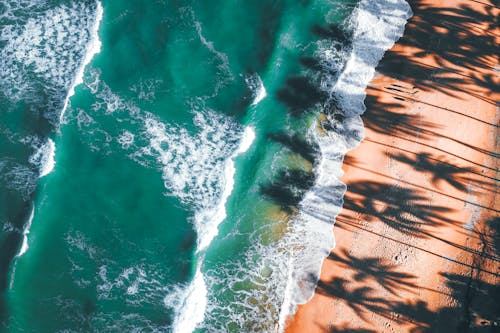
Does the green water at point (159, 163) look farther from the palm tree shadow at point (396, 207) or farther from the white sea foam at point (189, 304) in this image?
the palm tree shadow at point (396, 207)

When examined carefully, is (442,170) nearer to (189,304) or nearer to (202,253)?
(202,253)

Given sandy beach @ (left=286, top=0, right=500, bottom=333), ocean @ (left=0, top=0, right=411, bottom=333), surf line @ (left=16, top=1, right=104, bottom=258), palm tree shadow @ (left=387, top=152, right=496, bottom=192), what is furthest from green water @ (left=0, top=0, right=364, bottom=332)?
palm tree shadow @ (left=387, top=152, right=496, bottom=192)

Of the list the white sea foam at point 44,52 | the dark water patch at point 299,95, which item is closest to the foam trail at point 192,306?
the dark water patch at point 299,95

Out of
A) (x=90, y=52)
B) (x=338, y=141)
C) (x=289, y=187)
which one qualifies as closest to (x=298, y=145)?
(x=338, y=141)

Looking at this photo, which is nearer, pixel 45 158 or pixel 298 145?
pixel 45 158

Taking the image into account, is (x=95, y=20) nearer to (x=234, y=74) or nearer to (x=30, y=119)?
(x=30, y=119)

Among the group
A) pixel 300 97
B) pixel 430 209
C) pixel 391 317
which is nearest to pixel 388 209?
pixel 430 209
